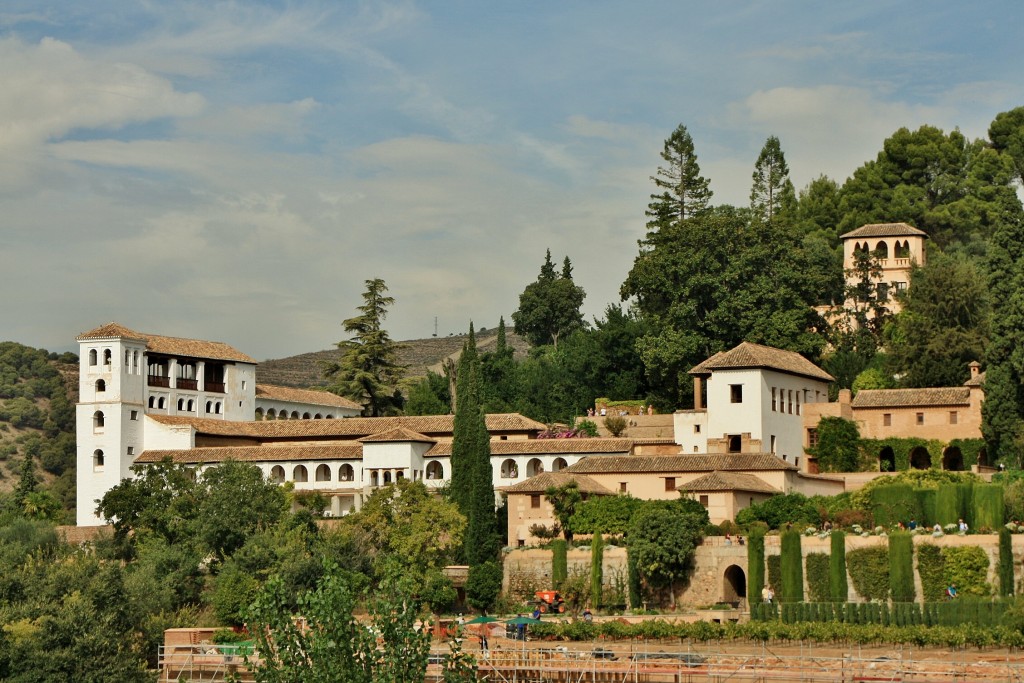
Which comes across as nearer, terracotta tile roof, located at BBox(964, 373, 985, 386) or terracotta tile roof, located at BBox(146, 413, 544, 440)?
terracotta tile roof, located at BBox(964, 373, 985, 386)

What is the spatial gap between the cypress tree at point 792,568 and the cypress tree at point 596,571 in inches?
231

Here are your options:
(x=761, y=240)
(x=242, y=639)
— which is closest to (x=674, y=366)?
(x=761, y=240)

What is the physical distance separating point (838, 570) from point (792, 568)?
4.76ft

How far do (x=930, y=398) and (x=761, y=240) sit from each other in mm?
10488

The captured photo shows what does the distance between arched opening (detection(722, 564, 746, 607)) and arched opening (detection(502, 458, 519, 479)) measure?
46.3 ft

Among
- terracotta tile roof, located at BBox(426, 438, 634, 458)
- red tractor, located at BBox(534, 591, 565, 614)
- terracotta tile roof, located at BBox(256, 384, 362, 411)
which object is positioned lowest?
red tractor, located at BBox(534, 591, 565, 614)

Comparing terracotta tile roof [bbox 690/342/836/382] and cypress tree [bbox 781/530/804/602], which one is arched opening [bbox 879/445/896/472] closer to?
terracotta tile roof [bbox 690/342/836/382]

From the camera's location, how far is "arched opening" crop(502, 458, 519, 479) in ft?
220

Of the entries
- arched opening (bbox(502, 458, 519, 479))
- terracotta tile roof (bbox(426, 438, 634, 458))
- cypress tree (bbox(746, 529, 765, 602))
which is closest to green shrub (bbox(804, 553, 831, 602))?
cypress tree (bbox(746, 529, 765, 602))

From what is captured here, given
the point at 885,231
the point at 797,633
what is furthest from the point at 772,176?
the point at 797,633

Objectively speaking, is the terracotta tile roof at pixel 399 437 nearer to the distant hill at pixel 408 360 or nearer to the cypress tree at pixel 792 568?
the cypress tree at pixel 792 568

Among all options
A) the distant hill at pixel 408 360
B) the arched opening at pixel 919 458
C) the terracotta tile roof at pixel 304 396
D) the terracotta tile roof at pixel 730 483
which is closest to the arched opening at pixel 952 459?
the arched opening at pixel 919 458

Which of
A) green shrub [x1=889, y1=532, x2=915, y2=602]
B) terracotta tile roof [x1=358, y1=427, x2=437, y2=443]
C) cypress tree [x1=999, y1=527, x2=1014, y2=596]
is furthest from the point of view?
terracotta tile roof [x1=358, y1=427, x2=437, y2=443]

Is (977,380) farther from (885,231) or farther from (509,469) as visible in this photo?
(885,231)
